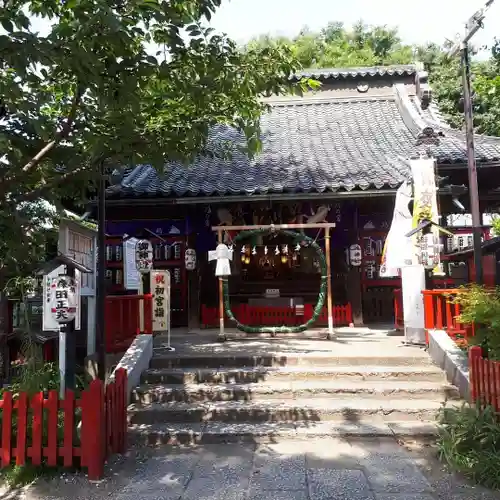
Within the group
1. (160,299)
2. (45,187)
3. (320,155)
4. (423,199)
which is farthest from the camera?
(320,155)

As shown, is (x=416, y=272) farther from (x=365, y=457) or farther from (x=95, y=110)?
(x=95, y=110)

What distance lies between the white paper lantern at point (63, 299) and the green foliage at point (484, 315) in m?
4.98

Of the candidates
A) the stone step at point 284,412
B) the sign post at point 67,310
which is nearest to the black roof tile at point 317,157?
the sign post at point 67,310

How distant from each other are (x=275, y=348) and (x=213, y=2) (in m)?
5.49

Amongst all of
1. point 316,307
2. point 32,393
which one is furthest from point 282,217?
point 32,393

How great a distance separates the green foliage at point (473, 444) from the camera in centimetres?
430

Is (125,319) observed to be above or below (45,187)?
below

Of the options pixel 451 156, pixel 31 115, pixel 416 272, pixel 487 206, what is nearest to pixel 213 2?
pixel 31 115

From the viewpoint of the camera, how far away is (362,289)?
1101 cm

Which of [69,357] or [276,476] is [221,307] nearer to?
[69,357]

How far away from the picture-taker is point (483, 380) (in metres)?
5.27

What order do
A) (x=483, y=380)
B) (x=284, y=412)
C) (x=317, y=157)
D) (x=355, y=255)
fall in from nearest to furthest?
(x=483, y=380), (x=284, y=412), (x=355, y=255), (x=317, y=157)

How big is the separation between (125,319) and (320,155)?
20.7 ft

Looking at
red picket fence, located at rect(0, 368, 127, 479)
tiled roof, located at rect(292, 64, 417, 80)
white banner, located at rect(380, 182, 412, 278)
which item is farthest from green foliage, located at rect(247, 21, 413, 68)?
red picket fence, located at rect(0, 368, 127, 479)
